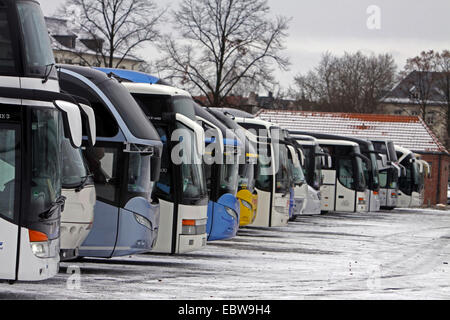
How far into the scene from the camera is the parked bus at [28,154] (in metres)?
11.4

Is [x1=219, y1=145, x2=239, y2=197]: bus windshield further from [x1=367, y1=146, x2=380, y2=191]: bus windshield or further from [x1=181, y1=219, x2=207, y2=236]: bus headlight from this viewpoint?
[x1=367, y1=146, x2=380, y2=191]: bus windshield

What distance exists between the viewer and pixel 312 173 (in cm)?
3656

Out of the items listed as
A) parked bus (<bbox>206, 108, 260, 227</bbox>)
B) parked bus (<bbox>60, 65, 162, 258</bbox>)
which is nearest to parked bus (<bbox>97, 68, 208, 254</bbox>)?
parked bus (<bbox>60, 65, 162, 258</bbox>)

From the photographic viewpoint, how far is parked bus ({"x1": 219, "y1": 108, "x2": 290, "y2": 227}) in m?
26.9

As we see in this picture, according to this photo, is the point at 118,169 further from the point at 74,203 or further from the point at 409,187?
the point at 409,187

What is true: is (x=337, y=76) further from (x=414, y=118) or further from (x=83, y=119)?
(x=83, y=119)

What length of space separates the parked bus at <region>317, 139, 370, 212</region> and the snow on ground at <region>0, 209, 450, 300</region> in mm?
13646

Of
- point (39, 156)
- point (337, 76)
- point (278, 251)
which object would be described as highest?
point (337, 76)

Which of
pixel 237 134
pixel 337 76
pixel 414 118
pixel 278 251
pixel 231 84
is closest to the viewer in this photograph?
pixel 278 251

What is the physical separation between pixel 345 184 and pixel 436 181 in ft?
96.2

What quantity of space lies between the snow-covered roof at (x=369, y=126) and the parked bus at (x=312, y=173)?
31.0 metres

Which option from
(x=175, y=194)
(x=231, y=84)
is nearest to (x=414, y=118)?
(x=231, y=84)
